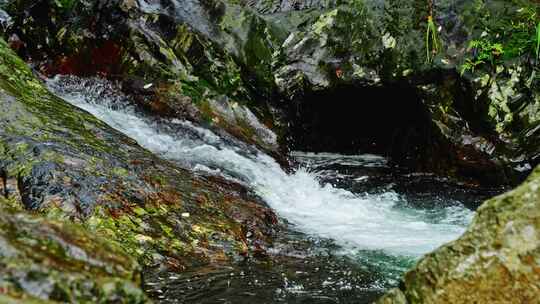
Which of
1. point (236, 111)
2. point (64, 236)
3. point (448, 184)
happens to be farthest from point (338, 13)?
point (64, 236)

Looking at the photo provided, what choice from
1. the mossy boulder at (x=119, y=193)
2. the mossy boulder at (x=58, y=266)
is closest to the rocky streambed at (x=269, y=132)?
the mossy boulder at (x=119, y=193)

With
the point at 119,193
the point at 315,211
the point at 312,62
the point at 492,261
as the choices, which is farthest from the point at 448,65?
the point at 492,261

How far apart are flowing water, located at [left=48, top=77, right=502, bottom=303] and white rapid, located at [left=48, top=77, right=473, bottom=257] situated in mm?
12

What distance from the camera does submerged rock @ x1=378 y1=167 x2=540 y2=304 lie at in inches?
74.1

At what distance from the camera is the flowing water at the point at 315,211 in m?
3.53

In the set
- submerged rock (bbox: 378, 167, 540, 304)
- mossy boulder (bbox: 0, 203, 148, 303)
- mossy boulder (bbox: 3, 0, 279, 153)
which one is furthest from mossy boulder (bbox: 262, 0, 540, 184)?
mossy boulder (bbox: 0, 203, 148, 303)

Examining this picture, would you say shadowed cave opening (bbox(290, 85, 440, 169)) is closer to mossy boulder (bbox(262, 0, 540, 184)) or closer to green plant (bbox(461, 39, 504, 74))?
mossy boulder (bbox(262, 0, 540, 184))

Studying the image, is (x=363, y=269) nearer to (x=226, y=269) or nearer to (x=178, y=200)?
(x=226, y=269)

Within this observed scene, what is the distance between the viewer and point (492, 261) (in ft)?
6.43

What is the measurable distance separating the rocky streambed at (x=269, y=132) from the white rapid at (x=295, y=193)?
0.04 metres

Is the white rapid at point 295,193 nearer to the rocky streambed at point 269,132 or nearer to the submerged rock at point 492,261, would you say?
the rocky streambed at point 269,132

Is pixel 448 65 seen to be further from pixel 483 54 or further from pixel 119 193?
pixel 119 193

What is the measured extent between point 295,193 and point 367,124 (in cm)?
230

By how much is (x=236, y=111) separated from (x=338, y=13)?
2.31 meters
